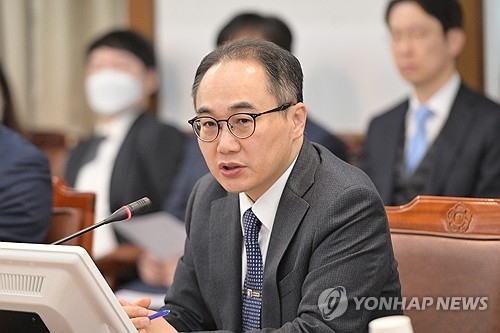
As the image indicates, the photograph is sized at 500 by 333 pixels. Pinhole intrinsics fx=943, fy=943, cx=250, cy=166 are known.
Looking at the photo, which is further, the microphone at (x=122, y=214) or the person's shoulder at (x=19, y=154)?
the person's shoulder at (x=19, y=154)

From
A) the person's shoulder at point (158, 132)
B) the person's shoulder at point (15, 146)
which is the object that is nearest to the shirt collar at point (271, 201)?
the person's shoulder at point (15, 146)

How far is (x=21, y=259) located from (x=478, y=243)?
1063mm

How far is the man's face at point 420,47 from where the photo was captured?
3656 millimetres

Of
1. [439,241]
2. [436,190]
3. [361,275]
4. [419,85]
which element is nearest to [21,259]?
[361,275]

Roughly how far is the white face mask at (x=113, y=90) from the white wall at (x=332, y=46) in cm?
30

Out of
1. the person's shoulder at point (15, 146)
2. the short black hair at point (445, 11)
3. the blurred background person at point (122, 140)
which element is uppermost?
the short black hair at point (445, 11)

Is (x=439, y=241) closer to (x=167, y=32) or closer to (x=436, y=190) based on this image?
(x=436, y=190)

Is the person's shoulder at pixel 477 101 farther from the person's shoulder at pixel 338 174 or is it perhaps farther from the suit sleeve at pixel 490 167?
the person's shoulder at pixel 338 174

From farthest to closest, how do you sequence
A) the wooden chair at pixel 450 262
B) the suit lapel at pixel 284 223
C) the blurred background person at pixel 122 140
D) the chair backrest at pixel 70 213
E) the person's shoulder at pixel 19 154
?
the blurred background person at pixel 122 140, the person's shoulder at pixel 19 154, the chair backrest at pixel 70 213, the wooden chair at pixel 450 262, the suit lapel at pixel 284 223

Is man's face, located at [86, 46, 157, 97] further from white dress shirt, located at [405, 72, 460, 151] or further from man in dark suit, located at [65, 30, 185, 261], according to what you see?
white dress shirt, located at [405, 72, 460, 151]

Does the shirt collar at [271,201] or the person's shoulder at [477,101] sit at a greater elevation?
the shirt collar at [271,201]

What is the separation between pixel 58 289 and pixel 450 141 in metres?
2.14

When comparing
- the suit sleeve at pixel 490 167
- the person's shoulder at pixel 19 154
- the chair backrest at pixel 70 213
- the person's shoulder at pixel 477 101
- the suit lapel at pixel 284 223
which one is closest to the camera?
the suit lapel at pixel 284 223

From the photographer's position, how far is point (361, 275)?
1.93 metres
